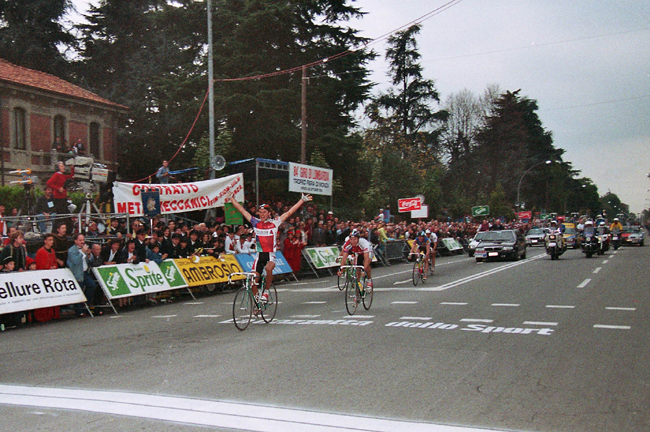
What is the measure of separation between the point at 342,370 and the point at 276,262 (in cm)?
1283

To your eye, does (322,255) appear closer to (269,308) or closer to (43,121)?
(269,308)

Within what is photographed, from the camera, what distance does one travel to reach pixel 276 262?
19500 mm

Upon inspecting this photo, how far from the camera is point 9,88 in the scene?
90.2ft

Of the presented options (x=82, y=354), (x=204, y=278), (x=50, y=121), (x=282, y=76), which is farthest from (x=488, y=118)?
(x=82, y=354)

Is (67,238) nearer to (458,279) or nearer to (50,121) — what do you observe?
(458,279)

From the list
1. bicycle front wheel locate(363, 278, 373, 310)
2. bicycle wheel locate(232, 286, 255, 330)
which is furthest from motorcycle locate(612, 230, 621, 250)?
bicycle wheel locate(232, 286, 255, 330)

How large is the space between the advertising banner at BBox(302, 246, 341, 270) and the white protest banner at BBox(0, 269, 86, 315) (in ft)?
33.1

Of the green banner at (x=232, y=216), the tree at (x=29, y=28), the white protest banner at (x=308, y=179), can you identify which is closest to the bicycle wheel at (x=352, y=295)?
the green banner at (x=232, y=216)

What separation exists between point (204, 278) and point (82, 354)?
820 cm

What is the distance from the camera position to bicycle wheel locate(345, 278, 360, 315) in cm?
1159

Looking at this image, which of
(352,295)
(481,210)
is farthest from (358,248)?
(481,210)

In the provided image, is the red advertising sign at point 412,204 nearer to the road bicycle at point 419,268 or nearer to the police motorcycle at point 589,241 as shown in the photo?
the police motorcycle at point 589,241

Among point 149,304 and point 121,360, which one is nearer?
point 121,360

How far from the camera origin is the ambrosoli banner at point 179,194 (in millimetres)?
15852
